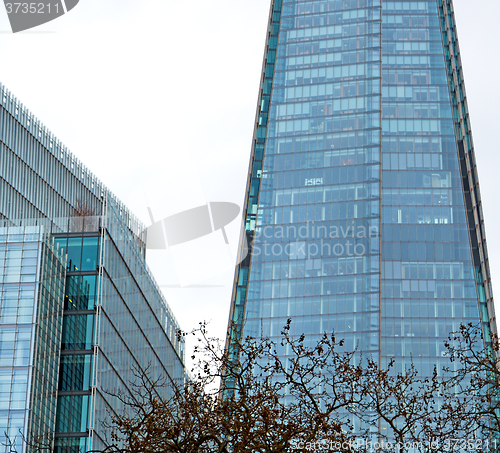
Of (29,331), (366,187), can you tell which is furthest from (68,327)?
(366,187)

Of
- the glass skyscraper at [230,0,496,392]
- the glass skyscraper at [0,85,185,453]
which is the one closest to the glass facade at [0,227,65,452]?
the glass skyscraper at [0,85,185,453]

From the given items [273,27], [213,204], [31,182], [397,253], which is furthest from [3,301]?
[273,27]

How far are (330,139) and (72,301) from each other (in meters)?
86.1

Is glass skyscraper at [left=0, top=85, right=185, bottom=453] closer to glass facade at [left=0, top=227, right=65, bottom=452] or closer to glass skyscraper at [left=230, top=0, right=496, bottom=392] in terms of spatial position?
glass facade at [left=0, top=227, right=65, bottom=452]

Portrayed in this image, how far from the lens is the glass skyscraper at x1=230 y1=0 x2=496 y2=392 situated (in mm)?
146000

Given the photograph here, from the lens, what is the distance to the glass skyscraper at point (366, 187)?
479 ft

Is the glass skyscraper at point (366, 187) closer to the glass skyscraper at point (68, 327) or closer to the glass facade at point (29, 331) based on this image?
the glass skyscraper at point (68, 327)

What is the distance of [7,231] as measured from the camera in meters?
77.9

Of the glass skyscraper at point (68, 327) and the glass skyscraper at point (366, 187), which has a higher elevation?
the glass skyscraper at point (366, 187)

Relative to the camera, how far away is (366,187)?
154375 mm

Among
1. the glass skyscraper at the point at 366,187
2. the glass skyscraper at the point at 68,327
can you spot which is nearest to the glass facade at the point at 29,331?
the glass skyscraper at the point at 68,327

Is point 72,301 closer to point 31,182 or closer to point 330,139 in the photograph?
point 31,182

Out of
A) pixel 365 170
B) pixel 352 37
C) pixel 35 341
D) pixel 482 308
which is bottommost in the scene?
pixel 35 341

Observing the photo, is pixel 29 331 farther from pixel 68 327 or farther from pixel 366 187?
pixel 366 187
